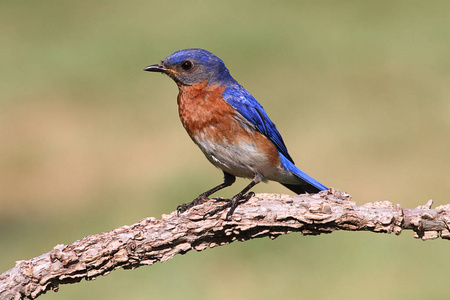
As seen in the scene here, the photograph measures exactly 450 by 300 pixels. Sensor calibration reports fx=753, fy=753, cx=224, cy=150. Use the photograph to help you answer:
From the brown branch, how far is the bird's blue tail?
2.74 feet

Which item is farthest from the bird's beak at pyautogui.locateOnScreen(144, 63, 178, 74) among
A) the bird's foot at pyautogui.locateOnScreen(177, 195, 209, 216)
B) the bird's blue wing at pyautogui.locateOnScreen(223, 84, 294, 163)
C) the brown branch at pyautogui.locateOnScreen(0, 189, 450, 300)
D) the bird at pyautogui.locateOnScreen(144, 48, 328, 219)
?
the brown branch at pyautogui.locateOnScreen(0, 189, 450, 300)

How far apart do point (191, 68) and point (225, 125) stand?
50 centimetres

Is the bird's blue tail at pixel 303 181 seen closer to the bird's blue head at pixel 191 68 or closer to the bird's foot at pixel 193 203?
the bird's foot at pixel 193 203

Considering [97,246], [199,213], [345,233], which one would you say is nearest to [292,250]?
[345,233]

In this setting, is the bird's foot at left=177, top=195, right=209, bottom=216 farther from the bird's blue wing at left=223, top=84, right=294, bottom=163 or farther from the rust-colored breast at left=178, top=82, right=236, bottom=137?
the bird's blue wing at left=223, top=84, right=294, bottom=163

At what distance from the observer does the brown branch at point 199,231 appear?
3.78 m

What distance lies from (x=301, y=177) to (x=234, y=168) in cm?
47

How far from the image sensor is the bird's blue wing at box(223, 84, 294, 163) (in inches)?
195

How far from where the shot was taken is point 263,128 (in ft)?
16.7

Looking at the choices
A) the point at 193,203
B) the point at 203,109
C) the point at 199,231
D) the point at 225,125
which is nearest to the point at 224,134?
the point at 225,125

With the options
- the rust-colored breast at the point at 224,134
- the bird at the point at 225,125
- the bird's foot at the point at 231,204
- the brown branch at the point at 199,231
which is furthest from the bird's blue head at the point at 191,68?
the brown branch at the point at 199,231

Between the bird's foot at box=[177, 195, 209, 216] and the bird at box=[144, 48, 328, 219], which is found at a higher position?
the bird at box=[144, 48, 328, 219]

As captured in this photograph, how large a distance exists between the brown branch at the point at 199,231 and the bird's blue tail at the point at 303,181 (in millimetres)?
836

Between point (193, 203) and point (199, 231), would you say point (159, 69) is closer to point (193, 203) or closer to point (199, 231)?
point (193, 203)
